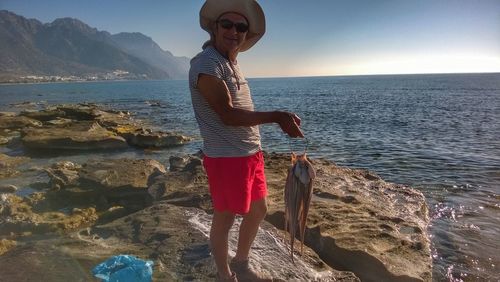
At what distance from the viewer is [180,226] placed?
5617mm

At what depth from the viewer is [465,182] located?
12.4 metres

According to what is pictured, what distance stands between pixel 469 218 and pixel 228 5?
8.17 metres

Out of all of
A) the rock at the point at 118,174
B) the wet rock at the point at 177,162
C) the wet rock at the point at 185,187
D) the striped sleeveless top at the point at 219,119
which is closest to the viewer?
the striped sleeveless top at the point at 219,119

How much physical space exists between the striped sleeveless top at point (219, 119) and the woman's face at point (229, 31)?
0.11 meters

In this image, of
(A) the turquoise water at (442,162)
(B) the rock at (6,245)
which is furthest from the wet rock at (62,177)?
(A) the turquoise water at (442,162)

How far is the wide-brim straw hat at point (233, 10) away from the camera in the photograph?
3.61 meters

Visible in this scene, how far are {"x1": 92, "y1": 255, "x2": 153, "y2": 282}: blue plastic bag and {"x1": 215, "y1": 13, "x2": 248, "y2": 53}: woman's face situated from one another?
2.49m

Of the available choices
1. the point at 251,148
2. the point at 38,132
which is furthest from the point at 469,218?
the point at 38,132

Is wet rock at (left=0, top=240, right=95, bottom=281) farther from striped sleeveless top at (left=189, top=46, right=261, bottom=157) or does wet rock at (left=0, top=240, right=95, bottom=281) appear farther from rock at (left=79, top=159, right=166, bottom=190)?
rock at (left=79, top=159, right=166, bottom=190)

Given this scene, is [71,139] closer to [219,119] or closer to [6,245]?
[6,245]

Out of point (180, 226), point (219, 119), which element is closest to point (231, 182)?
point (219, 119)

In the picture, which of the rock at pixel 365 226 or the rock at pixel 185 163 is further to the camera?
the rock at pixel 185 163

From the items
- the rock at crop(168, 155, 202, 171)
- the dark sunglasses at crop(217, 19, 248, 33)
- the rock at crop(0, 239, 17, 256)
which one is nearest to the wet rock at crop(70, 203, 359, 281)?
the rock at crop(0, 239, 17, 256)

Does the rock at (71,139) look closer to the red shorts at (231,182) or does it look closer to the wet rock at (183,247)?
the wet rock at (183,247)
